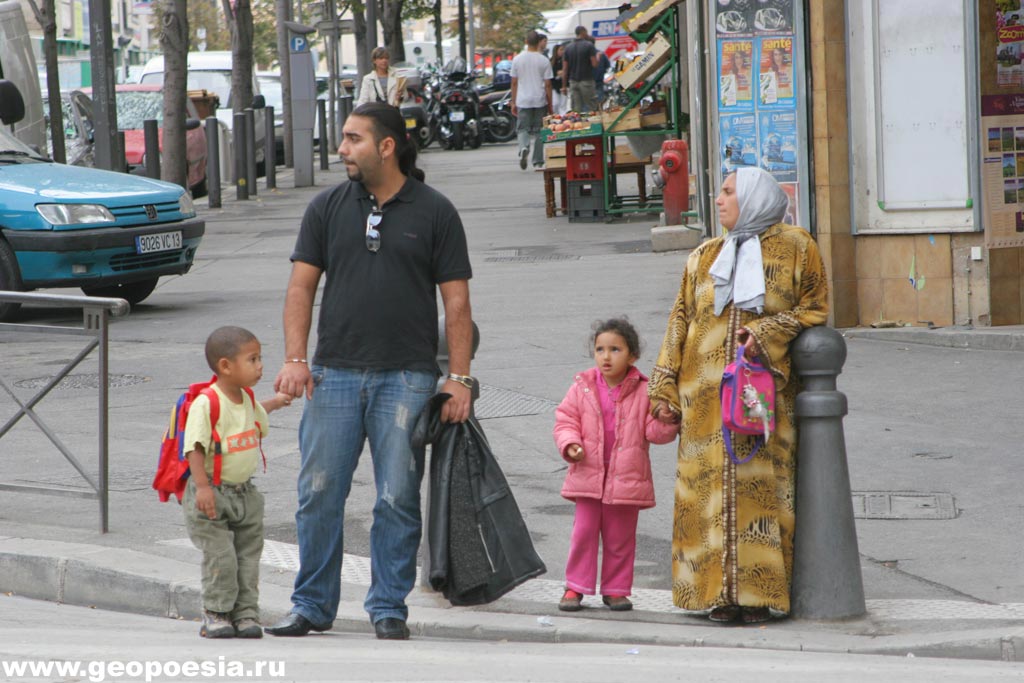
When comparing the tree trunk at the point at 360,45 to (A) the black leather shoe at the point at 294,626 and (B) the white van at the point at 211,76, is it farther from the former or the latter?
(A) the black leather shoe at the point at 294,626

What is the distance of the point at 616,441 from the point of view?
17.7ft

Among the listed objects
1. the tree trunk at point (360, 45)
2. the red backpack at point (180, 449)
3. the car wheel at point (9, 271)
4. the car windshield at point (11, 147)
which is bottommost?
the red backpack at point (180, 449)

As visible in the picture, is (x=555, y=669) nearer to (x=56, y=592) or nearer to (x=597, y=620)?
(x=597, y=620)

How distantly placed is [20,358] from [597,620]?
3.32 meters

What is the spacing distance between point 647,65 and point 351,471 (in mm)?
13486

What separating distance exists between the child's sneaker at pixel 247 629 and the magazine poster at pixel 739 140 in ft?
20.7

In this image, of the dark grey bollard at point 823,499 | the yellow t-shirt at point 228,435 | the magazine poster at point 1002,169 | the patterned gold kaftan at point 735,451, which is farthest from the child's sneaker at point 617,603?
the magazine poster at point 1002,169

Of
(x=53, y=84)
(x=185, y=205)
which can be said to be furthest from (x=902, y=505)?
(x=53, y=84)

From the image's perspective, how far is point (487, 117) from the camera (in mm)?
36938

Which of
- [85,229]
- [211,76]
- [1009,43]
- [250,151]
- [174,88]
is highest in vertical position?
[211,76]

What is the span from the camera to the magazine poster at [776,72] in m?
10.3

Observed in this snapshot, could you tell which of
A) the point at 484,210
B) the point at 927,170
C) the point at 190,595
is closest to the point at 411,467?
the point at 190,595

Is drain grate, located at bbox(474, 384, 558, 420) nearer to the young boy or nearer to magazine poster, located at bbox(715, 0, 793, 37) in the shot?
magazine poster, located at bbox(715, 0, 793, 37)

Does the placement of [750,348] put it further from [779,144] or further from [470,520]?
[779,144]
